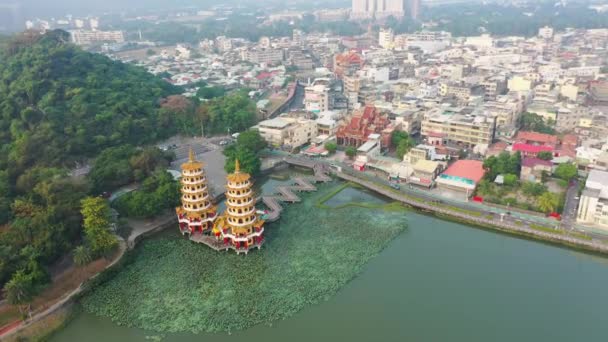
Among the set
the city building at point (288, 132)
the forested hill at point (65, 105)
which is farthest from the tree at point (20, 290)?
the city building at point (288, 132)

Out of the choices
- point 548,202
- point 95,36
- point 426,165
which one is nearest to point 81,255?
point 426,165

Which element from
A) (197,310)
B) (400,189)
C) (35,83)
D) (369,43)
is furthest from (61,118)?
(369,43)

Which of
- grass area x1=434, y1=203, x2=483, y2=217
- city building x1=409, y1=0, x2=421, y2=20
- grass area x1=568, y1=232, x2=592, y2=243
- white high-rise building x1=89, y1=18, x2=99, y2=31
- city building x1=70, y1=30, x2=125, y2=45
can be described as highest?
city building x1=409, y1=0, x2=421, y2=20

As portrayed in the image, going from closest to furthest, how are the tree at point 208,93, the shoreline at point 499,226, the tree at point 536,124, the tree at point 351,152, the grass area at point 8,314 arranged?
the grass area at point 8,314, the shoreline at point 499,226, the tree at point 351,152, the tree at point 536,124, the tree at point 208,93

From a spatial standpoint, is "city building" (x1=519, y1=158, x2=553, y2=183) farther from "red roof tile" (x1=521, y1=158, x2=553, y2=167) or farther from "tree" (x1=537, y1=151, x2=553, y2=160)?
"tree" (x1=537, y1=151, x2=553, y2=160)

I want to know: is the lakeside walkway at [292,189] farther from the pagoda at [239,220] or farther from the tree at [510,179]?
the tree at [510,179]

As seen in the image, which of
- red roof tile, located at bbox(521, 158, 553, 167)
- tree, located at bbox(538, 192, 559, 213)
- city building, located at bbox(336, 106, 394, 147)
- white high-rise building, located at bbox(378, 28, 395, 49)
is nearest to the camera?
tree, located at bbox(538, 192, 559, 213)

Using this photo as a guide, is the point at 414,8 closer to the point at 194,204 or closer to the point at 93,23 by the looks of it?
the point at 93,23

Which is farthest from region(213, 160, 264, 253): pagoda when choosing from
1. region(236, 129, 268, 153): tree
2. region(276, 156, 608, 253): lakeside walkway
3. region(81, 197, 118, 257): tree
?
region(236, 129, 268, 153): tree
